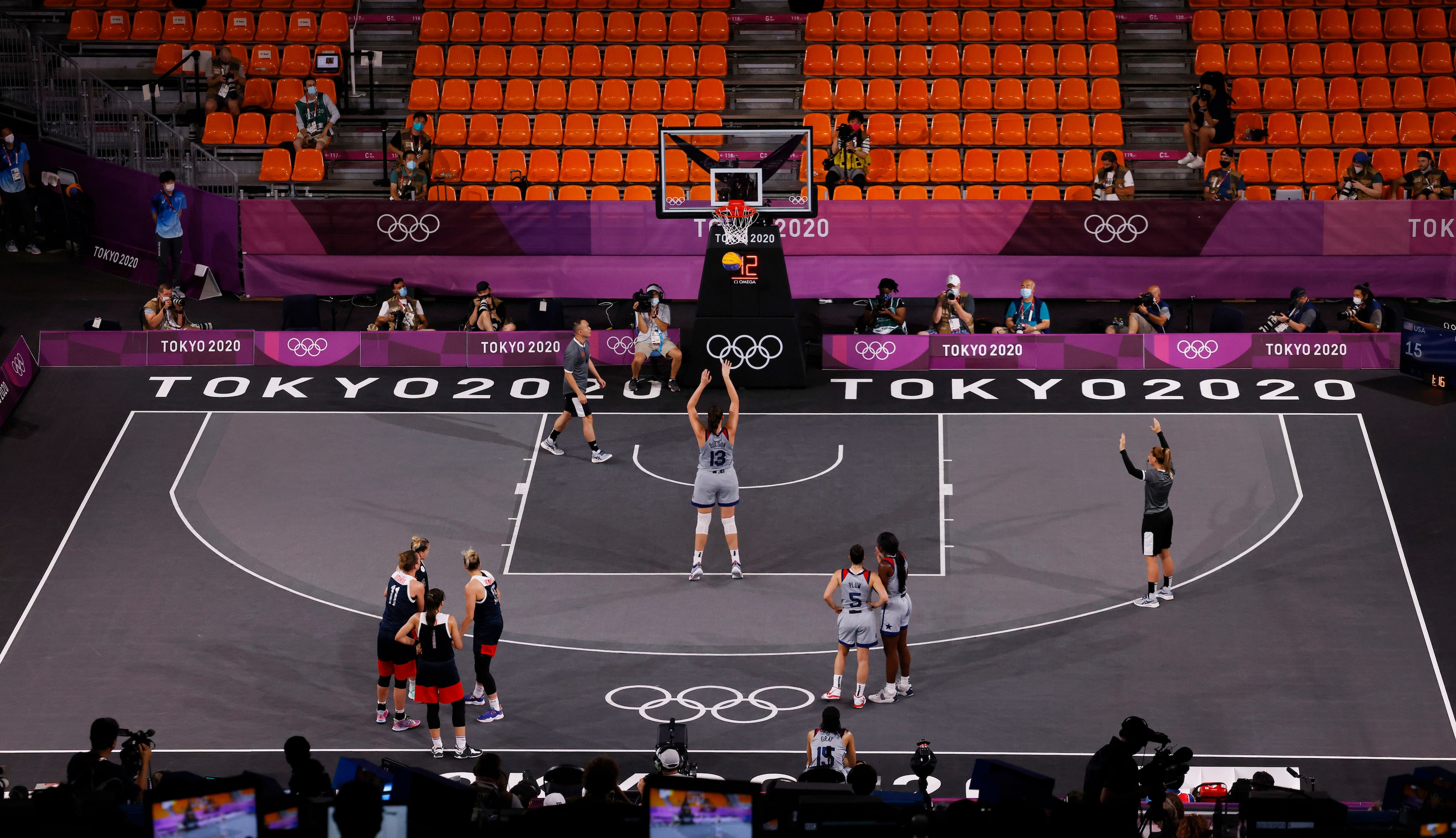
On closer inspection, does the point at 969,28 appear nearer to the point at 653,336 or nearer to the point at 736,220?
the point at 736,220

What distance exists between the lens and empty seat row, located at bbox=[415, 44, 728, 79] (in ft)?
99.6

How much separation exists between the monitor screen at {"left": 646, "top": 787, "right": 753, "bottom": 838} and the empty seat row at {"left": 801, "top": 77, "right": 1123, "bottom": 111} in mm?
20402

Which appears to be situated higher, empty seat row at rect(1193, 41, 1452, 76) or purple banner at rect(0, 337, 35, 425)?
empty seat row at rect(1193, 41, 1452, 76)

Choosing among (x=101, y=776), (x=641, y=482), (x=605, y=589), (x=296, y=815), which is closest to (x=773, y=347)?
(x=641, y=482)

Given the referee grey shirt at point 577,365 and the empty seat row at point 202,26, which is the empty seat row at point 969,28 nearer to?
the empty seat row at point 202,26

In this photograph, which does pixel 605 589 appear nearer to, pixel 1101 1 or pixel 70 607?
pixel 70 607

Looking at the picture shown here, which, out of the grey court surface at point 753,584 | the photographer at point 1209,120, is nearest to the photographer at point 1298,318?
the grey court surface at point 753,584

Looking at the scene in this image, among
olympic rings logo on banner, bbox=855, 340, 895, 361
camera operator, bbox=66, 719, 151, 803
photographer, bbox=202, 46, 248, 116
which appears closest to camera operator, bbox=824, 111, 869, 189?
olympic rings logo on banner, bbox=855, 340, 895, 361

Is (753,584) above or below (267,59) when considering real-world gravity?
below

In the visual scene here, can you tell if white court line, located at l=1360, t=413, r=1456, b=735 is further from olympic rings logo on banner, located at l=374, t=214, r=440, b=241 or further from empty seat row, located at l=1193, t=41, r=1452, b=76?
olympic rings logo on banner, located at l=374, t=214, r=440, b=241

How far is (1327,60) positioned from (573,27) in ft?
40.4

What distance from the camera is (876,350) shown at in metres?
25.1

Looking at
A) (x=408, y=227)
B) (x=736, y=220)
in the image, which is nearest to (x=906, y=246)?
(x=736, y=220)

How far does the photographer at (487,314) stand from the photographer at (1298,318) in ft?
33.9
